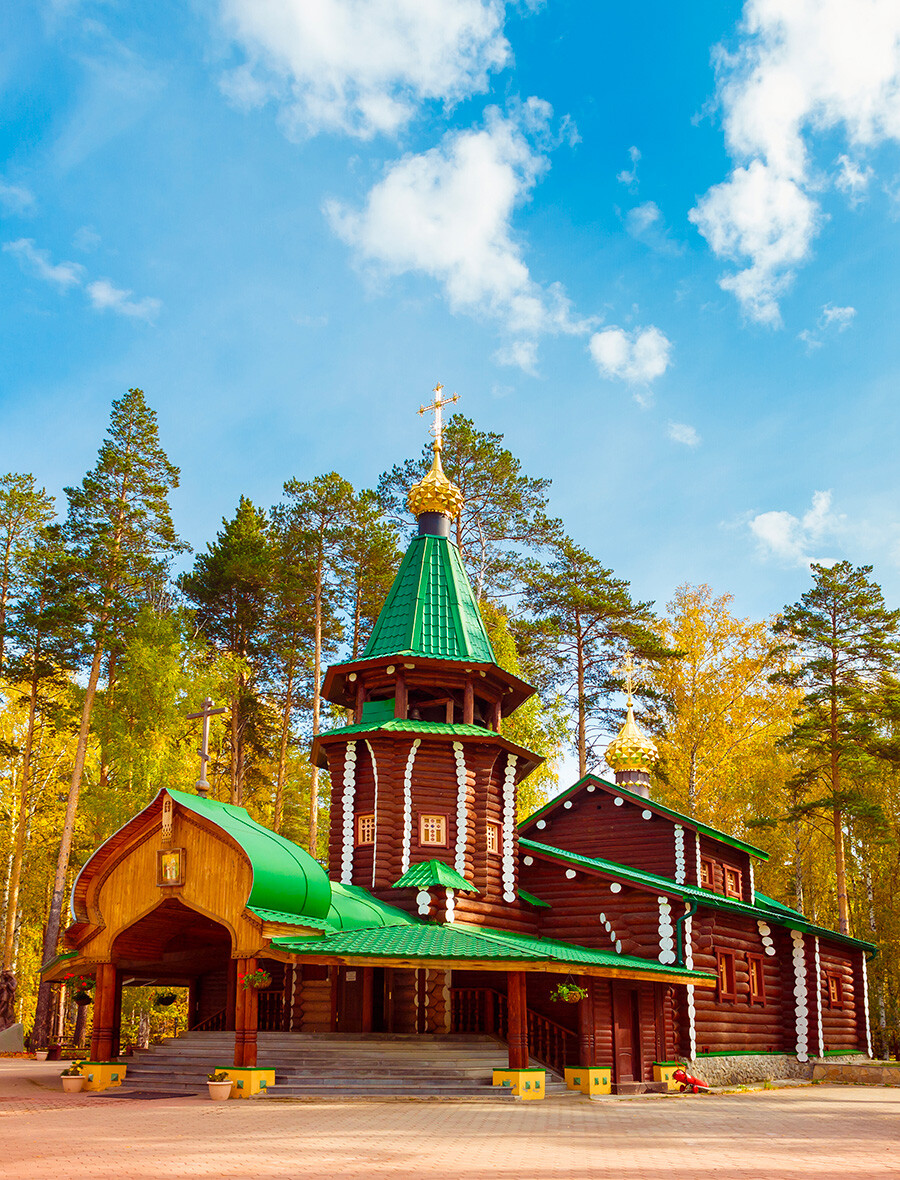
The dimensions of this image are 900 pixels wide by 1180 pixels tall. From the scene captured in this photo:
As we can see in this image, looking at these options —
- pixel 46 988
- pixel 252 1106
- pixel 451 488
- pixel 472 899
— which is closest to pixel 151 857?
pixel 252 1106

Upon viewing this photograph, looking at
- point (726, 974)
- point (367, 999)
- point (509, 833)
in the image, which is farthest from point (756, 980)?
point (367, 999)

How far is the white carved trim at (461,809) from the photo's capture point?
19016mm

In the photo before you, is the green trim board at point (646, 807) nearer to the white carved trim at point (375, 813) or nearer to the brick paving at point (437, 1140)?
the white carved trim at point (375, 813)

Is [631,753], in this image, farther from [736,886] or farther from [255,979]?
[255,979]

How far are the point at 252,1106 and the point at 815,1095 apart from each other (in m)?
11.4

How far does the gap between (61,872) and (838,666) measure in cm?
2168

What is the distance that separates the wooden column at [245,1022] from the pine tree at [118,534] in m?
13.7

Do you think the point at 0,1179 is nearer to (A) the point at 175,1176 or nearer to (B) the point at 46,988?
(A) the point at 175,1176

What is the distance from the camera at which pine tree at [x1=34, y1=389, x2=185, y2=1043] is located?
27172 mm

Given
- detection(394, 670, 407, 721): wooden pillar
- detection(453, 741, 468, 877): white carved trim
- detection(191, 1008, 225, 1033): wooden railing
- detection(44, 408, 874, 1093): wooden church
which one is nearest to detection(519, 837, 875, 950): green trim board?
detection(44, 408, 874, 1093): wooden church

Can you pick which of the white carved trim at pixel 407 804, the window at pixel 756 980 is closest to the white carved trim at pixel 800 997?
the window at pixel 756 980

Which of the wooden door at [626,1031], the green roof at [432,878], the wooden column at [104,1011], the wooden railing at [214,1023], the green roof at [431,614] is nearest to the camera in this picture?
the wooden column at [104,1011]

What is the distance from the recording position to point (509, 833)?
2020 cm

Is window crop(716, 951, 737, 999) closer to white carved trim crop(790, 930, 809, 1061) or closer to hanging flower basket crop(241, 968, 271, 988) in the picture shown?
white carved trim crop(790, 930, 809, 1061)
